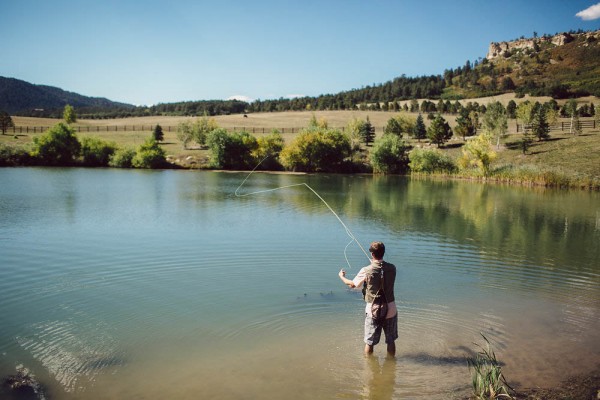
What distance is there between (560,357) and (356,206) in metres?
24.2

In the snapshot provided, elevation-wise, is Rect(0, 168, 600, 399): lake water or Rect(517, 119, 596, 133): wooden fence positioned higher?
Rect(517, 119, 596, 133): wooden fence

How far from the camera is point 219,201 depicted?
34.1m

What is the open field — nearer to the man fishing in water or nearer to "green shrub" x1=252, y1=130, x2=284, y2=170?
"green shrub" x1=252, y1=130, x2=284, y2=170

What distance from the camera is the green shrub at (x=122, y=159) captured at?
74688 millimetres

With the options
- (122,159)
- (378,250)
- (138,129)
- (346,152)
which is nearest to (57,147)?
(122,159)

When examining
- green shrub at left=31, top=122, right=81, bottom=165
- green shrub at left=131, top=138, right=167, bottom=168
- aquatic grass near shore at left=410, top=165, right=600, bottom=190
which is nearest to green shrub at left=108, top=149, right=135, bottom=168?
green shrub at left=131, top=138, right=167, bottom=168

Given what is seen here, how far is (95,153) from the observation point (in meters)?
76.4

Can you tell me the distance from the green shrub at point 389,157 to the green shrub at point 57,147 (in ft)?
169

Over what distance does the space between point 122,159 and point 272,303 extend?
69.4 meters

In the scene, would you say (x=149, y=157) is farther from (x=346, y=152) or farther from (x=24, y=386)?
(x=24, y=386)

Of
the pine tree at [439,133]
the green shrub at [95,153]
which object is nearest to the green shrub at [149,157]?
the green shrub at [95,153]

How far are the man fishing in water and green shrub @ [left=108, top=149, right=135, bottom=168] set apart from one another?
2887 inches

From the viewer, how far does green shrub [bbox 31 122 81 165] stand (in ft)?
240

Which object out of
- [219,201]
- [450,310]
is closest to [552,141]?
[219,201]
